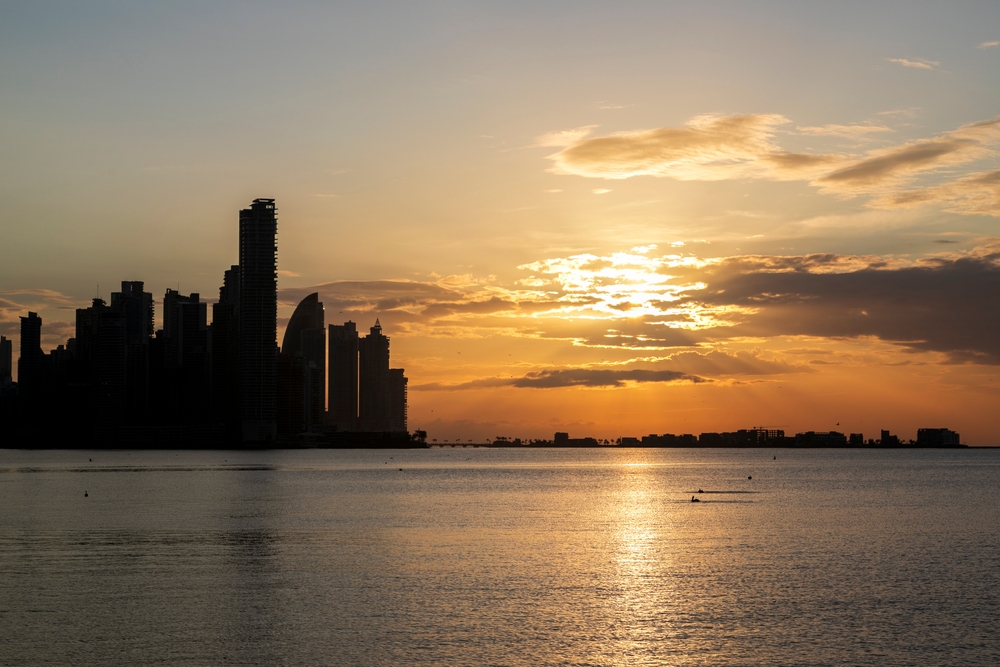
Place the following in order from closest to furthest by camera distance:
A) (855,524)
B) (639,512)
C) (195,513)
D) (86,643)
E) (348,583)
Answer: (86,643) < (348,583) < (855,524) < (195,513) < (639,512)

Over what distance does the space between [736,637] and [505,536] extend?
49529mm

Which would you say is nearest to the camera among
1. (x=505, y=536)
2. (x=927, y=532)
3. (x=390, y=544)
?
(x=390, y=544)

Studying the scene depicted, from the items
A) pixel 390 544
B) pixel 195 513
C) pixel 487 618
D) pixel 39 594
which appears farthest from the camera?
pixel 195 513

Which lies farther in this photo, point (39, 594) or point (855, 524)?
point (855, 524)

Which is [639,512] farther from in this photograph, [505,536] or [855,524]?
[505,536]

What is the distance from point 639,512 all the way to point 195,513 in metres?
59.5

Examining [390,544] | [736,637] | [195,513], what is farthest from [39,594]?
[195,513]

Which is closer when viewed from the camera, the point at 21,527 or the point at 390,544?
the point at 390,544

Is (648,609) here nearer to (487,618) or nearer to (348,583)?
(487,618)

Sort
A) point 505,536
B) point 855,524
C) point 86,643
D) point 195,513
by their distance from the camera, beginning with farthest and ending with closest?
1. point 195,513
2. point 855,524
3. point 505,536
4. point 86,643

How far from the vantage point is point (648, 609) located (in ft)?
201

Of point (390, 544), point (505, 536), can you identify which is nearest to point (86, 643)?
point (390, 544)

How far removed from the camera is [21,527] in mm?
106500

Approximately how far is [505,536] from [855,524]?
4416 cm
